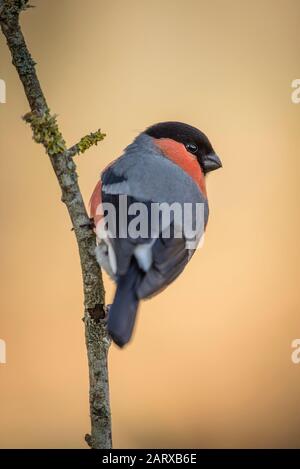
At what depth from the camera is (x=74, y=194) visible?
90.1 inches

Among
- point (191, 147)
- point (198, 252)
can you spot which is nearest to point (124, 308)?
point (191, 147)

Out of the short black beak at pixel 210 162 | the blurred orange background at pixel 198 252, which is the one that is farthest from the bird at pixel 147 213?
the blurred orange background at pixel 198 252

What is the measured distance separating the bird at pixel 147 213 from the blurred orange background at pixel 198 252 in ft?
2.83

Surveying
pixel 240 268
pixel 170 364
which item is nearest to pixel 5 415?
pixel 170 364

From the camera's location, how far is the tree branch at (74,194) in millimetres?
2219

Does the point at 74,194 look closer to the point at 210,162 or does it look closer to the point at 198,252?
the point at 210,162

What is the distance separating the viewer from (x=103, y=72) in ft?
15.0

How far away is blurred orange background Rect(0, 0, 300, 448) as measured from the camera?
3980 millimetres

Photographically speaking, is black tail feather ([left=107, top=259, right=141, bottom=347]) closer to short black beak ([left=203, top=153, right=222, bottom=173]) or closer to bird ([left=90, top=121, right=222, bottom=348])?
bird ([left=90, top=121, right=222, bottom=348])

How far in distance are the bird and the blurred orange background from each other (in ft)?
2.83

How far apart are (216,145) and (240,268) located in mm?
880

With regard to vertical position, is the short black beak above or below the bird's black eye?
below


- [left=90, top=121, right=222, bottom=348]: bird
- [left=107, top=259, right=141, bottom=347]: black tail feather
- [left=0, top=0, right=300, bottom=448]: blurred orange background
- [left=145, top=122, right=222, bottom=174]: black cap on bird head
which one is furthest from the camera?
[left=0, top=0, right=300, bottom=448]: blurred orange background

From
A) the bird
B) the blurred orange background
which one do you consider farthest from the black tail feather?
the blurred orange background
